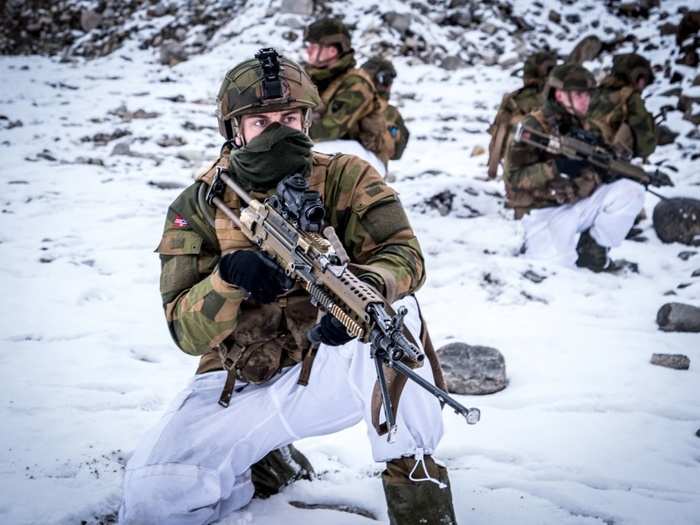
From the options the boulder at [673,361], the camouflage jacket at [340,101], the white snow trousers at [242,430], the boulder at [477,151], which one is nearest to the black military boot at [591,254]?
the boulder at [673,361]

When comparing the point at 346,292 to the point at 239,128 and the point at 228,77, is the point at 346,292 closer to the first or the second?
the point at 239,128

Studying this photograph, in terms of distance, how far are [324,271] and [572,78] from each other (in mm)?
4605

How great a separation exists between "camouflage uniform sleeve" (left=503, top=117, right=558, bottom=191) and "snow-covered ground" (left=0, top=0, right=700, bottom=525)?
72 cm

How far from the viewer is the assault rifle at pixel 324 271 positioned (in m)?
1.70

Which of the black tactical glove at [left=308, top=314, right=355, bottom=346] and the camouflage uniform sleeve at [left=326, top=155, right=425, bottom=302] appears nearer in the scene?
the black tactical glove at [left=308, top=314, right=355, bottom=346]

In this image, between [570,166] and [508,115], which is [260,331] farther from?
[508,115]

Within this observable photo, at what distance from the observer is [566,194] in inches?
234

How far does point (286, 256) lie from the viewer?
2.01 metres

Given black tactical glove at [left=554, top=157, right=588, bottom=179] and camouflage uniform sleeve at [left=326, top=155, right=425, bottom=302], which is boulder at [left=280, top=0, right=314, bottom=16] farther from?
camouflage uniform sleeve at [left=326, top=155, right=425, bottom=302]

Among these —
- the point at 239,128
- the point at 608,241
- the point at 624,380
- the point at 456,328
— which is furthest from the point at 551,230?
the point at 239,128

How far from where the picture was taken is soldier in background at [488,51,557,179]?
24.7 ft

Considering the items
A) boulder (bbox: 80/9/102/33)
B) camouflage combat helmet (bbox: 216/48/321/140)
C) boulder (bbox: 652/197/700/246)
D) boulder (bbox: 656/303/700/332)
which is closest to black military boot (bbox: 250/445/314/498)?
camouflage combat helmet (bbox: 216/48/321/140)

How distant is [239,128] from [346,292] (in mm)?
996

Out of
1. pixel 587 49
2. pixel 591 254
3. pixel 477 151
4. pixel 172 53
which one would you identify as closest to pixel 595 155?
pixel 591 254
